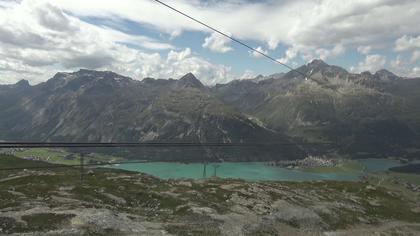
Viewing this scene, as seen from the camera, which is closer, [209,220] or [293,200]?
[209,220]

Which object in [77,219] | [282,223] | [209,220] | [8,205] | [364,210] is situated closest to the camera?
[77,219]

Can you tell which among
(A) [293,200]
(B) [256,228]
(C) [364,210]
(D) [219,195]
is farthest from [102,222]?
(C) [364,210]

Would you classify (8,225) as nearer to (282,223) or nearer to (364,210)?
(282,223)

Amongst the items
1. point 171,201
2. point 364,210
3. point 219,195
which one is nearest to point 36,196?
point 171,201

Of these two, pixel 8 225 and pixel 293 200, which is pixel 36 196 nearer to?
pixel 8 225

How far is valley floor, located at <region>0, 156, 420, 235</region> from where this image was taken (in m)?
51.8

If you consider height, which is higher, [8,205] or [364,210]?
[8,205]

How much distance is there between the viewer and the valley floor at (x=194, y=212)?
51.8 m

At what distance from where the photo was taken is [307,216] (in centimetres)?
7450

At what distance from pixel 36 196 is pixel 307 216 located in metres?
48.5

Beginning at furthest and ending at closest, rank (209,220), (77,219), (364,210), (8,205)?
(364,210), (209,220), (8,205), (77,219)

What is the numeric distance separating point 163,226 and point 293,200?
4088 cm

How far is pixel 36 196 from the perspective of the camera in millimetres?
72312

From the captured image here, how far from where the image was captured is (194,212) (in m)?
66.4
